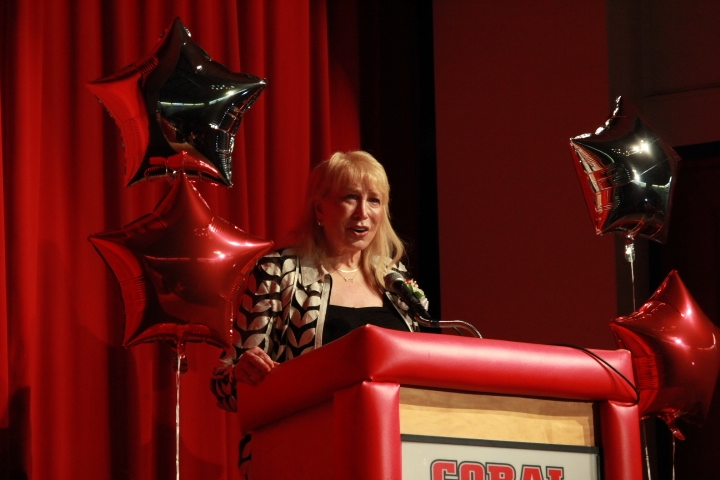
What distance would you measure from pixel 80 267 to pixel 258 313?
2.07ft

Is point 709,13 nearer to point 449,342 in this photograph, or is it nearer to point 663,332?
point 663,332

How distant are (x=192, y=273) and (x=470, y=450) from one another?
2.69 feet

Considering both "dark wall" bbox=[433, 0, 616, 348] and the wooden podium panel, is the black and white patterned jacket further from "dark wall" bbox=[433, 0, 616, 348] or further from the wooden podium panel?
"dark wall" bbox=[433, 0, 616, 348]

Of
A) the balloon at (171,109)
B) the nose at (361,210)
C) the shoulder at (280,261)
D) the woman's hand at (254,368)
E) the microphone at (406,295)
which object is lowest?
the woman's hand at (254,368)

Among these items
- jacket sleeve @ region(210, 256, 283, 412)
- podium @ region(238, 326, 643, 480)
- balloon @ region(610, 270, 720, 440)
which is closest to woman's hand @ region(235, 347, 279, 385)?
podium @ region(238, 326, 643, 480)

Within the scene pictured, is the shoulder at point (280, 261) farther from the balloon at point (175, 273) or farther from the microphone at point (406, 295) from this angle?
the microphone at point (406, 295)

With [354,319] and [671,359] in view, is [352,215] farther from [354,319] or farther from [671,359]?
[671,359]

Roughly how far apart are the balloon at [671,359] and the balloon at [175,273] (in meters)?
0.96

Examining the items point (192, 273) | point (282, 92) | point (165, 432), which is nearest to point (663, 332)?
point (192, 273)

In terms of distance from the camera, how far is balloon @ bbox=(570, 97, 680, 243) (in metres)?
2.64

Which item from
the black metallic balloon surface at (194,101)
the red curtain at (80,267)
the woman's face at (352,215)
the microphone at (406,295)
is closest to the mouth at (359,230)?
the woman's face at (352,215)

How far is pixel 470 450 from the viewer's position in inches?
60.1

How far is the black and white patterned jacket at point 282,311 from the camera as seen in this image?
229cm

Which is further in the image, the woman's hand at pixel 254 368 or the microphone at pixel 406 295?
the microphone at pixel 406 295
